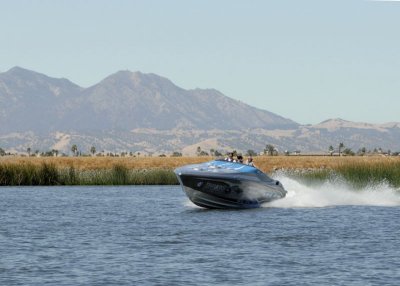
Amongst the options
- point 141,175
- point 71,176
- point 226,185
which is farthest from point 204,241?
point 141,175

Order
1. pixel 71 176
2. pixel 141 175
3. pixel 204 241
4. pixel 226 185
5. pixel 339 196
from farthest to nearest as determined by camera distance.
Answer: pixel 141 175
pixel 71 176
pixel 339 196
pixel 226 185
pixel 204 241

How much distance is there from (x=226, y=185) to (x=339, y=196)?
1111 cm

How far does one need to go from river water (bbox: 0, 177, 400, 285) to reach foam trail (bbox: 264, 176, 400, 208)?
0.07 metres

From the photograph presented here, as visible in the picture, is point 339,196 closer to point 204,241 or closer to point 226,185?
point 226,185

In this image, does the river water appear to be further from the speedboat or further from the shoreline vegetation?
the shoreline vegetation

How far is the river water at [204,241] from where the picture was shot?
29.2 m

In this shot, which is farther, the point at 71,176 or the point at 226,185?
the point at 71,176

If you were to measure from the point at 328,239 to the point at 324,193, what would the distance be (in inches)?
935

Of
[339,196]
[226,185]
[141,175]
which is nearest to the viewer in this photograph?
[226,185]

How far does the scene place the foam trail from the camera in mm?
58625

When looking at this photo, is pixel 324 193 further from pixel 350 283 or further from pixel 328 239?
pixel 350 283

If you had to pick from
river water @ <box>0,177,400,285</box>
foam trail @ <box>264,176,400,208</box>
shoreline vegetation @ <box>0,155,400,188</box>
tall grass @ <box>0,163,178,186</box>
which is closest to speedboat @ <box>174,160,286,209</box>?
river water @ <box>0,177,400,285</box>

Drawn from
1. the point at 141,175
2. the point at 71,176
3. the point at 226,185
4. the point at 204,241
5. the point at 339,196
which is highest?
the point at 71,176

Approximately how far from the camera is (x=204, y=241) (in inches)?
Answer: 1513
